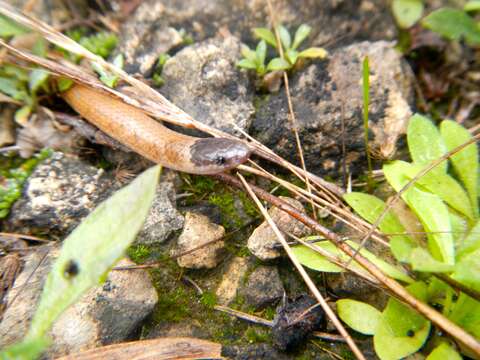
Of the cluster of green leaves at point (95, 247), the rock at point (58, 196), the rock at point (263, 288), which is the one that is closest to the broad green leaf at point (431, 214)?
the rock at point (263, 288)

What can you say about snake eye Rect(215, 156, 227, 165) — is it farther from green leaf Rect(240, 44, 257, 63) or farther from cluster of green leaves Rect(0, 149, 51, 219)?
cluster of green leaves Rect(0, 149, 51, 219)

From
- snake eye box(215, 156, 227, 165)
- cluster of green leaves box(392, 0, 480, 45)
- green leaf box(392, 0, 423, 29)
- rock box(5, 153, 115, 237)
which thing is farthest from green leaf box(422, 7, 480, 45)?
rock box(5, 153, 115, 237)

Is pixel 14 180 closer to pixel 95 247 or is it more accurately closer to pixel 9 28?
pixel 9 28

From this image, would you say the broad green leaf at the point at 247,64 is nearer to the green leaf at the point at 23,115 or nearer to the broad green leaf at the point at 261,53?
the broad green leaf at the point at 261,53

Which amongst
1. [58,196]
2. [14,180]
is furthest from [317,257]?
[14,180]

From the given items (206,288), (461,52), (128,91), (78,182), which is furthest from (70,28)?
(461,52)

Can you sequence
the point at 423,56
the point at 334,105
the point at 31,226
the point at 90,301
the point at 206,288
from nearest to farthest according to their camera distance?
the point at 90,301, the point at 206,288, the point at 31,226, the point at 334,105, the point at 423,56

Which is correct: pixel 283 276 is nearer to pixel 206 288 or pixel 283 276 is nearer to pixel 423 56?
pixel 206 288

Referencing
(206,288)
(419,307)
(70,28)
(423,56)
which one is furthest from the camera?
(70,28)
